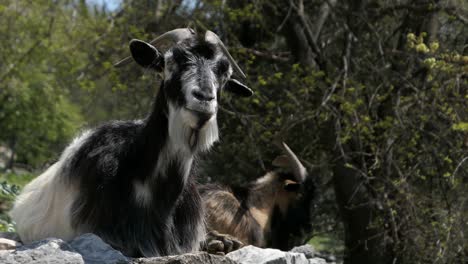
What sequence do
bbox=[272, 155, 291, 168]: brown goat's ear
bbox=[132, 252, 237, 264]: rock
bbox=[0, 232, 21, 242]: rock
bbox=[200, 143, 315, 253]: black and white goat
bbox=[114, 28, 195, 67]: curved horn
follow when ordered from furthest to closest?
1. bbox=[272, 155, 291, 168]: brown goat's ear
2. bbox=[200, 143, 315, 253]: black and white goat
3. bbox=[0, 232, 21, 242]: rock
4. bbox=[114, 28, 195, 67]: curved horn
5. bbox=[132, 252, 237, 264]: rock

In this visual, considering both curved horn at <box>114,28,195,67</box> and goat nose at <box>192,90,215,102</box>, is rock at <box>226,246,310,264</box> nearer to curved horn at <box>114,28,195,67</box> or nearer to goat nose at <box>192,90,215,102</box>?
goat nose at <box>192,90,215,102</box>

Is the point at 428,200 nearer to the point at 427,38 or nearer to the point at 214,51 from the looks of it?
the point at 427,38

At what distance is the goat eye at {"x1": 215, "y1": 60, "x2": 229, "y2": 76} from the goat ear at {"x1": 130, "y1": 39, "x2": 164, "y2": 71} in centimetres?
43

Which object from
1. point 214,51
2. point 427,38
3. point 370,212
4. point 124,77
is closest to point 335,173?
point 370,212

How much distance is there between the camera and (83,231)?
15.2 ft

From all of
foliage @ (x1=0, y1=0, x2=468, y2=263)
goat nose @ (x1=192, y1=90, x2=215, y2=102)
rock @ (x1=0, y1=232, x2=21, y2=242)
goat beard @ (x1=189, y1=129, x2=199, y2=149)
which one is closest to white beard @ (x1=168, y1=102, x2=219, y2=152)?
goat beard @ (x1=189, y1=129, x2=199, y2=149)

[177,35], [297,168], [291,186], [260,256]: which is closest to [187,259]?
[260,256]

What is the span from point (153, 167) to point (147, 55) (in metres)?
0.76

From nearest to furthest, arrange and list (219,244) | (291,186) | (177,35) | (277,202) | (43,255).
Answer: (43,255) → (177,35) → (219,244) → (291,186) → (277,202)

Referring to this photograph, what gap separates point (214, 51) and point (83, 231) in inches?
55.0

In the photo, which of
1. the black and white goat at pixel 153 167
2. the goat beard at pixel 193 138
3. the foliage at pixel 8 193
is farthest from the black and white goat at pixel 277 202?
the goat beard at pixel 193 138

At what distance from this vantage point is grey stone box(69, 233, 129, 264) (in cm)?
375

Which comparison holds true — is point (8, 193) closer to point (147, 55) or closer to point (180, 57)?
point (147, 55)

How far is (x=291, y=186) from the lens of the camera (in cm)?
855
